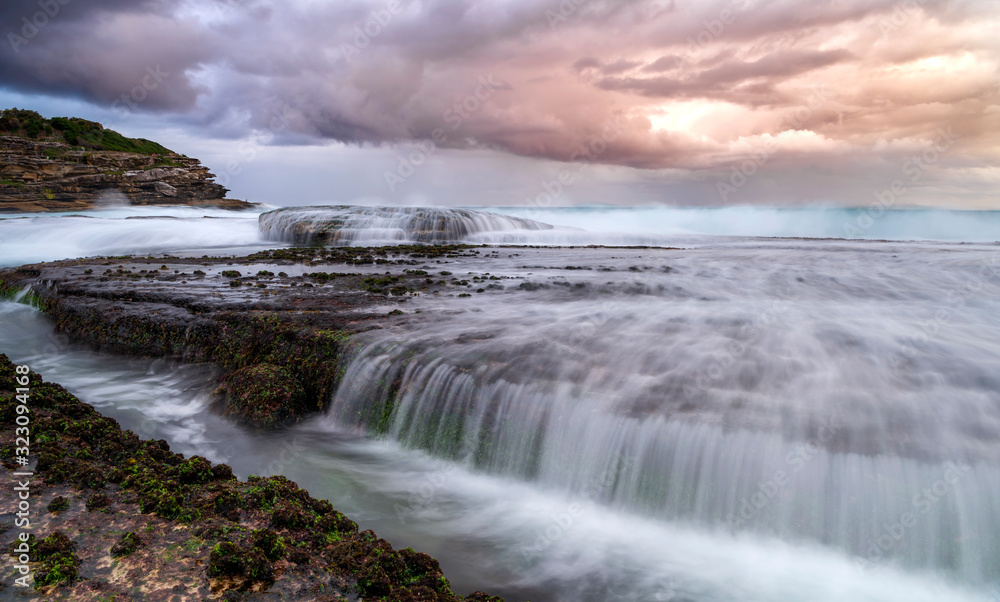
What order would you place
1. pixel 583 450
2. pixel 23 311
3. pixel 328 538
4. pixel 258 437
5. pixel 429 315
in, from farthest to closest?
pixel 23 311, pixel 429 315, pixel 258 437, pixel 583 450, pixel 328 538

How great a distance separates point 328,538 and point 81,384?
19.0 feet

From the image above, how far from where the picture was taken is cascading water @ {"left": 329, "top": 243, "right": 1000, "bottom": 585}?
3.92 m

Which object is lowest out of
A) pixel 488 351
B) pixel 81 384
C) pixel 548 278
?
pixel 81 384

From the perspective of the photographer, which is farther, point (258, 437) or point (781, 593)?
point (258, 437)

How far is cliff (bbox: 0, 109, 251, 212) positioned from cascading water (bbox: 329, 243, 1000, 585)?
148ft

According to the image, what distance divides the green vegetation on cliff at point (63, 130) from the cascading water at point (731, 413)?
58.2 meters

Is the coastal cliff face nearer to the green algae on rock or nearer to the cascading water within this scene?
the cascading water

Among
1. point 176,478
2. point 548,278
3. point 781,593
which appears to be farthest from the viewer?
point 548,278

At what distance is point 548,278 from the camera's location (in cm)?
1151

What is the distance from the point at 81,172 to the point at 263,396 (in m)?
47.8

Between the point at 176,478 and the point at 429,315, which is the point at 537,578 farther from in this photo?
the point at 429,315

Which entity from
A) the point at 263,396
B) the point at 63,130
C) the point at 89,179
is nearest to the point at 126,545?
the point at 263,396

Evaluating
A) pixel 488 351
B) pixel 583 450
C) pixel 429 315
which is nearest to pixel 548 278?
pixel 429 315

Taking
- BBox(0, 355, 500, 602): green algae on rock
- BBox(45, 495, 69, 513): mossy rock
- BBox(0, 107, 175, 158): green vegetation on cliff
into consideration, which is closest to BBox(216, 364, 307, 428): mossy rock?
BBox(0, 355, 500, 602): green algae on rock
